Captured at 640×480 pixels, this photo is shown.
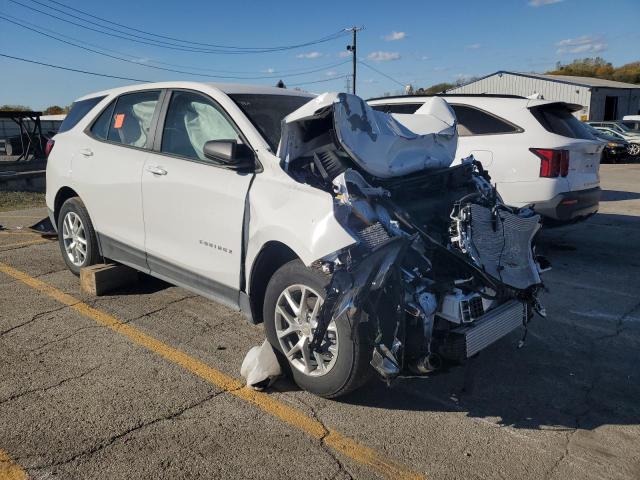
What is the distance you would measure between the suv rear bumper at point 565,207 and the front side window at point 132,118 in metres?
4.32

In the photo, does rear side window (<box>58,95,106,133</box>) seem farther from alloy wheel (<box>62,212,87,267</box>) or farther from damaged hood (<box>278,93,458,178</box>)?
damaged hood (<box>278,93,458,178</box>)

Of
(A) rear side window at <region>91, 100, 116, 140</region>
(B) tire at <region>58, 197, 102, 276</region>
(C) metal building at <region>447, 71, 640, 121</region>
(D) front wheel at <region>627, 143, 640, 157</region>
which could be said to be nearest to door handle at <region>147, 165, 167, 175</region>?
(A) rear side window at <region>91, 100, 116, 140</region>

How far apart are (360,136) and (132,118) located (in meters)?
2.48

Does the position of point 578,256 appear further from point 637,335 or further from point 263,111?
point 263,111

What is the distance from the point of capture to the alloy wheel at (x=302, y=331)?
10.7 ft

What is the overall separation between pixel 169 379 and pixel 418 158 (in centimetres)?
223

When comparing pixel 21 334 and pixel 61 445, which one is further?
pixel 21 334

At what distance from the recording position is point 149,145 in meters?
4.62

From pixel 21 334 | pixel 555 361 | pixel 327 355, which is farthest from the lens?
pixel 21 334

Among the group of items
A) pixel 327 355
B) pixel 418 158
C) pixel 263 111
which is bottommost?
pixel 327 355

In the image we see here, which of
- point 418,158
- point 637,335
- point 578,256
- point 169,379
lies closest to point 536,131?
point 578,256

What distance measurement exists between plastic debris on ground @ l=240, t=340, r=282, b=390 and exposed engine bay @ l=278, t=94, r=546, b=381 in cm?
46

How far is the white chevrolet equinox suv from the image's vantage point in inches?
122

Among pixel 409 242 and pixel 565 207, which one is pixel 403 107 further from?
pixel 409 242
